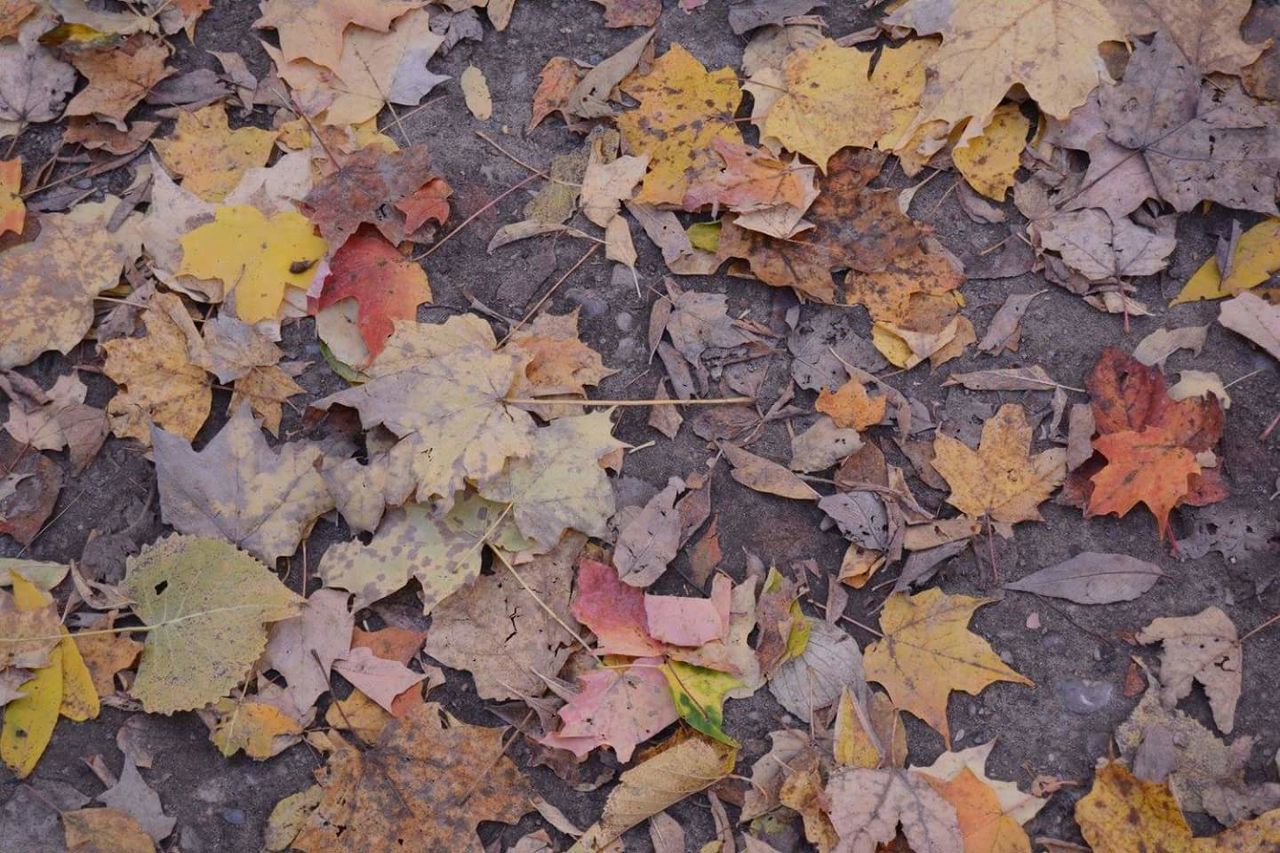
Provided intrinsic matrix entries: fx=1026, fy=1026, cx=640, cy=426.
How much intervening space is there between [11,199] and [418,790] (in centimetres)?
187

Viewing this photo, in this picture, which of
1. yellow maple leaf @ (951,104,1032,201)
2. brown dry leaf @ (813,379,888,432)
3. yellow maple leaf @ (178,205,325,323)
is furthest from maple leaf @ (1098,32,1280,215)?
yellow maple leaf @ (178,205,325,323)

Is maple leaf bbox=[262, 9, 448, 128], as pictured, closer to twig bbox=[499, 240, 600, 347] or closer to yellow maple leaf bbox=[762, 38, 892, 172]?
twig bbox=[499, 240, 600, 347]

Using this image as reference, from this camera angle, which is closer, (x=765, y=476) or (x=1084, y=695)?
(x=1084, y=695)

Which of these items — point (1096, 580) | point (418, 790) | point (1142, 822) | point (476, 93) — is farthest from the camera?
point (476, 93)

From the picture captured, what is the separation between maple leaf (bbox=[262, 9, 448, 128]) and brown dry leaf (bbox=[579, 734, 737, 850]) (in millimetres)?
1854

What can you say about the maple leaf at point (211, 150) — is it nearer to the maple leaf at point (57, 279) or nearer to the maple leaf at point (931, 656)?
the maple leaf at point (57, 279)

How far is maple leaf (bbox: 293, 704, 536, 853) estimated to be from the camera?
216 cm

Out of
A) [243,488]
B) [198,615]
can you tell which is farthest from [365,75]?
[198,615]

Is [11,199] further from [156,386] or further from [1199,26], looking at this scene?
[1199,26]

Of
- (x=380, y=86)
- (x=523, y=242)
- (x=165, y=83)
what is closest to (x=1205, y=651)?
(x=523, y=242)

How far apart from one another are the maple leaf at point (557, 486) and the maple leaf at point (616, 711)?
32cm

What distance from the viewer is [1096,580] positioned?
229 cm

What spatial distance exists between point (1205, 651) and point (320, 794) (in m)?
1.93

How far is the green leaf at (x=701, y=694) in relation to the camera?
85.8 inches
